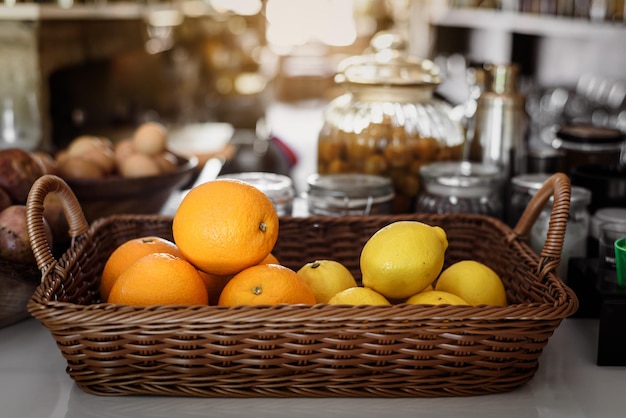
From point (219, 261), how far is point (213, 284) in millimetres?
84

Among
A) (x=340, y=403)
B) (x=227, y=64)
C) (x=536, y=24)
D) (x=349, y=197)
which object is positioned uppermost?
(x=536, y=24)

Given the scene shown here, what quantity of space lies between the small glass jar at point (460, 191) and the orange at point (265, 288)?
49 cm

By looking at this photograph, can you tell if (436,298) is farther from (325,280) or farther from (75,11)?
(75,11)

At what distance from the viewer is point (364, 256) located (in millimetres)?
998

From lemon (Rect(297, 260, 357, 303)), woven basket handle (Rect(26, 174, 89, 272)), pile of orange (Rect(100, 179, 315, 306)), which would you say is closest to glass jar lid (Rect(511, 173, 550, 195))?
lemon (Rect(297, 260, 357, 303))

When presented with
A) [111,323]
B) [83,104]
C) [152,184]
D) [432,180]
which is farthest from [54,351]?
[83,104]

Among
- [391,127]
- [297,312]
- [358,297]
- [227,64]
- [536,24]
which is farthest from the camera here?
[227,64]

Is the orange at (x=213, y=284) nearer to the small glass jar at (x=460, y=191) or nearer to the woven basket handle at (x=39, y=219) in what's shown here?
the woven basket handle at (x=39, y=219)

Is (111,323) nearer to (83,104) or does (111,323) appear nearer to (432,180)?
(432,180)

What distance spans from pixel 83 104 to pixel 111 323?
3865mm

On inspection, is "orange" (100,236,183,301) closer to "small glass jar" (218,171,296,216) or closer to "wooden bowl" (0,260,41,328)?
"wooden bowl" (0,260,41,328)

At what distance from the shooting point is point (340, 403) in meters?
0.90

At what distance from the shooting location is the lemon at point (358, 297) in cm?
94

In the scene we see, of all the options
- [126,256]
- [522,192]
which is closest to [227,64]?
[522,192]
